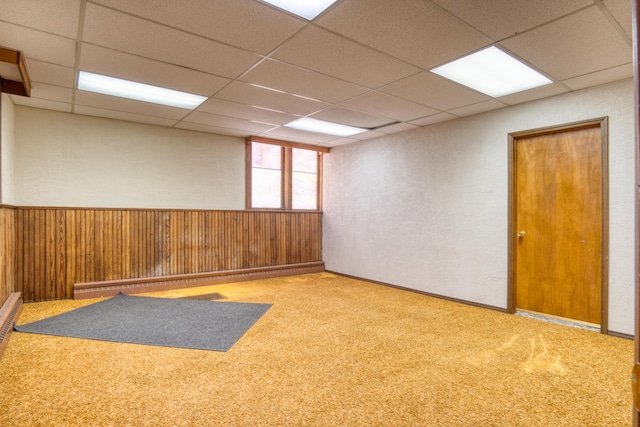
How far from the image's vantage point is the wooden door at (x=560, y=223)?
3.44 m

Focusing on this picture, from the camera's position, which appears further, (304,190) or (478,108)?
(304,190)

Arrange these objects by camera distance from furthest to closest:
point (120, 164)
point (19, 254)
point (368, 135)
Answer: point (368, 135) < point (120, 164) < point (19, 254)

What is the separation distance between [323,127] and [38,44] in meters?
3.36

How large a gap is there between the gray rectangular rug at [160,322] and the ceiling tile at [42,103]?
97.2 inches

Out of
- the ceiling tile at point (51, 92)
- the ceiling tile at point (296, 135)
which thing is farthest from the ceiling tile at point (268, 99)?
the ceiling tile at point (51, 92)

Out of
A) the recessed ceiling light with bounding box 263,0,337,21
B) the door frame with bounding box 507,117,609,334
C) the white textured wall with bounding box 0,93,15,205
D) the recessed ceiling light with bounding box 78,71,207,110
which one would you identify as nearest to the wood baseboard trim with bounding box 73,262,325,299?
the white textured wall with bounding box 0,93,15,205

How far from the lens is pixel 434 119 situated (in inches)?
180

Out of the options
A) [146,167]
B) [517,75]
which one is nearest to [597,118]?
[517,75]

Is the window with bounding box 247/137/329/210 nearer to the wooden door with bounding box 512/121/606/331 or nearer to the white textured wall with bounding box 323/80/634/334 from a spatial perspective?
the white textured wall with bounding box 323/80/634/334

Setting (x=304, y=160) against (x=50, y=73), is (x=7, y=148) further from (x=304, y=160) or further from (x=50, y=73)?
(x=304, y=160)

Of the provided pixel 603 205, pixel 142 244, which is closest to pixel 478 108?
pixel 603 205

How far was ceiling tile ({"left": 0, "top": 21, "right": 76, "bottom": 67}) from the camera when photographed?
2.47 m

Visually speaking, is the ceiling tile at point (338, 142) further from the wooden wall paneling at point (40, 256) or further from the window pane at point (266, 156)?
the wooden wall paneling at point (40, 256)

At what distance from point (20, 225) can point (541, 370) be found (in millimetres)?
5636
